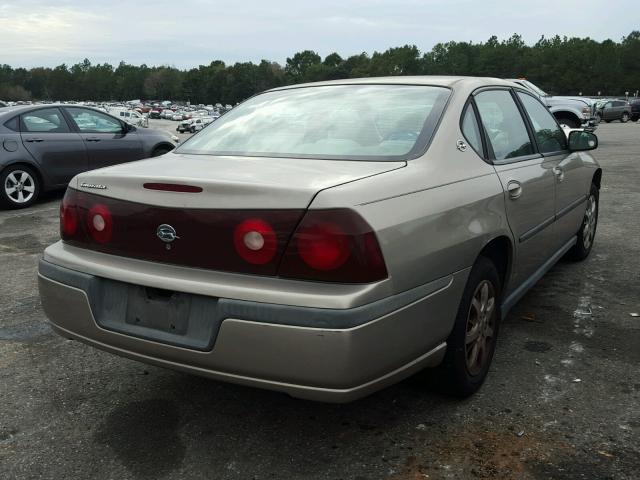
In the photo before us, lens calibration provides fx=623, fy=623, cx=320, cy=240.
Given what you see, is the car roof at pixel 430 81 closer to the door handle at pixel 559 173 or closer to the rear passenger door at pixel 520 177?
the rear passenger door at pixel 520 177

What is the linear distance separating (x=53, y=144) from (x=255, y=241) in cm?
747

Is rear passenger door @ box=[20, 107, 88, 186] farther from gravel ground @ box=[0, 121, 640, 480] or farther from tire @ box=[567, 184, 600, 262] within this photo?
tire @ box=[567, 184, 600, 262]

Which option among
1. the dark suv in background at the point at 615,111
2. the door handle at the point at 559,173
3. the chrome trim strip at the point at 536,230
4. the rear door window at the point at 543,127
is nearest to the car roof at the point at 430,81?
the rear door window at the point at 543,127

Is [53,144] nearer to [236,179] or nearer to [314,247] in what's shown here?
[236,179]

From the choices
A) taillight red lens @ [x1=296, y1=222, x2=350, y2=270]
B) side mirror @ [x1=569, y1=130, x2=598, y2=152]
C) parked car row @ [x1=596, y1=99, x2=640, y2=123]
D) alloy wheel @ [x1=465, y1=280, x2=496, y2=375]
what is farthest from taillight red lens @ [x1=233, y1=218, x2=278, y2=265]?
parked car row @ [x1=596, y1=99, x2=640, y2=123]

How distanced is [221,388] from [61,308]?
0.89 m

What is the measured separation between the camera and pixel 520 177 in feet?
11.1

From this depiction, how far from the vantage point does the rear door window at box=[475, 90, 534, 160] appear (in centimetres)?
333

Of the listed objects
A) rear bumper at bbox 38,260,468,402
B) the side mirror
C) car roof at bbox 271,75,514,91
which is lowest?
rear bumper at bbox 38,260,468,402

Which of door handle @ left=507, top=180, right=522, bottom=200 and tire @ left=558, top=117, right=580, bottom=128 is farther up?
door handle @ left=507, top=180, right=522, bottom=200

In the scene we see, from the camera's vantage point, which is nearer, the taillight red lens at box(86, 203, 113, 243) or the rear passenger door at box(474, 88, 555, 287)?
the taillight red lens at box(86, 203, 113, 243)

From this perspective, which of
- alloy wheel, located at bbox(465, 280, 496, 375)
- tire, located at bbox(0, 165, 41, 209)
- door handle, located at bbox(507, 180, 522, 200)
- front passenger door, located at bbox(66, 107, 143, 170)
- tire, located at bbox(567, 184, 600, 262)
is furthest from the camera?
front passenger door, located at bbox(66, 107, 143, 170)

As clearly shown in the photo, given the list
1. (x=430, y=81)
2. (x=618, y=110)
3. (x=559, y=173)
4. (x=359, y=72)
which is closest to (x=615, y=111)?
(x=618, y=110)

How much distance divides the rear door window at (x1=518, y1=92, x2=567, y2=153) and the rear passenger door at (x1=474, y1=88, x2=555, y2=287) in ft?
0.50
